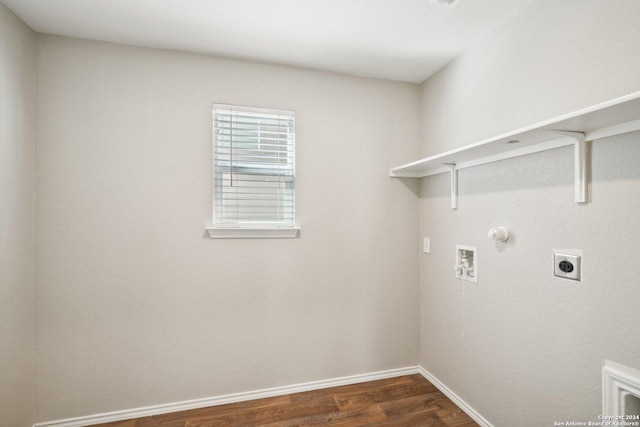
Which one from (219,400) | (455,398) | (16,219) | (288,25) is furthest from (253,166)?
(455,398)

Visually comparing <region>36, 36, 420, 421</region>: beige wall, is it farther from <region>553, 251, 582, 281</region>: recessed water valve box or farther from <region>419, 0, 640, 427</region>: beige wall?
<region>553, 251, 582, 281</region>: recessed water valve box

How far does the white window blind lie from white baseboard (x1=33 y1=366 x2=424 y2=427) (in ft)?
3.95

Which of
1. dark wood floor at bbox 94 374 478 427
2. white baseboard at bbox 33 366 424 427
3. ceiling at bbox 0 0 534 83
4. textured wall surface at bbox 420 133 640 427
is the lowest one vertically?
dark wood floor at bbox 94 374 478 427

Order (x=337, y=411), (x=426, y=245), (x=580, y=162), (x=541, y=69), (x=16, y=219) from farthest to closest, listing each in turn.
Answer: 1. (x=426, y=245)
2. (x=337, y=411)
3. (x=16, y=219)
4. (x=541, y=69)
5. (x=580, y=162)

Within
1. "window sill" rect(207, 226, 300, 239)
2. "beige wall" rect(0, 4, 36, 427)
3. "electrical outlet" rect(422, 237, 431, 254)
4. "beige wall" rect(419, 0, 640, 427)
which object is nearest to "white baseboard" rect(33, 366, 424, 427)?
"beige wall" rect(0, 4, 36, 427)

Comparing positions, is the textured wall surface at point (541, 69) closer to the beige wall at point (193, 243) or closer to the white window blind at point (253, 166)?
the beige wall at point (193, 243)

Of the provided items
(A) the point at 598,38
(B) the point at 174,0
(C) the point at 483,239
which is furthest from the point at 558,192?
(B) the point at 174,0

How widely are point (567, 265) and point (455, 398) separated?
4.20 feet

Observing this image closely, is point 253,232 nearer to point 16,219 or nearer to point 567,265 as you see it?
point 16,219

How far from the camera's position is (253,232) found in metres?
2.12

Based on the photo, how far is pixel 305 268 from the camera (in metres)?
2.24

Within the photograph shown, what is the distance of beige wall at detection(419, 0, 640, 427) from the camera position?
121cm

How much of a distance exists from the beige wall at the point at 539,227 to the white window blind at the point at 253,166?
1.17 meters

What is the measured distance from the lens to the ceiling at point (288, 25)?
1579 mm
